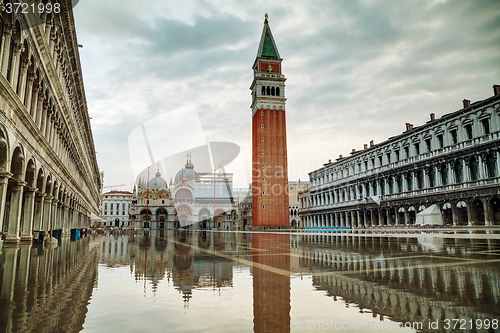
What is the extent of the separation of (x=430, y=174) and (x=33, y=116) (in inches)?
1574

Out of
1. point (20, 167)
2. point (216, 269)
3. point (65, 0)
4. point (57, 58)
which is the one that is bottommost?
point (216, 269)

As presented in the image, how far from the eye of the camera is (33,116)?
661 inches

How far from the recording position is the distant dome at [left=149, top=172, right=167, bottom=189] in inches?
4557

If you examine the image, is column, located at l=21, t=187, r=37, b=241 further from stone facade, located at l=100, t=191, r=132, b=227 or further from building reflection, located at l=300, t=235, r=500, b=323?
stone facade, located at l=100, t=191, r=132, b=227

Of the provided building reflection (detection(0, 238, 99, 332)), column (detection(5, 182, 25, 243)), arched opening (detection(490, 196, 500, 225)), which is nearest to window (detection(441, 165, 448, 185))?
arched opening (detection(490, 196, 500, 225))

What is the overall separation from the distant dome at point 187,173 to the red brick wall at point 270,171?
46451 millimetres

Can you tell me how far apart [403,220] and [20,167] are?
42352mm

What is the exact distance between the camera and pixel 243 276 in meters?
6.79

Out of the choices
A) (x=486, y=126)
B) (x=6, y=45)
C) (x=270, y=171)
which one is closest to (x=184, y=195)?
(x=270, y=171)

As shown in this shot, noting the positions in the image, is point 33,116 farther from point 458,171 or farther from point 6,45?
point 458,171

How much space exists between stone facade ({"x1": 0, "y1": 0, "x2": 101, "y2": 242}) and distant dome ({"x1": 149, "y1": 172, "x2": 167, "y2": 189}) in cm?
8756

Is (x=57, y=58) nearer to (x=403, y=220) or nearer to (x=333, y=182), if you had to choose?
(x=403, y=220)

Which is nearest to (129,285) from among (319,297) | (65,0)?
(319,297)

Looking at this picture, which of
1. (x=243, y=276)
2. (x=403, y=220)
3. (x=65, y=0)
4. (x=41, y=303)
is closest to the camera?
(x=41, y=303)
